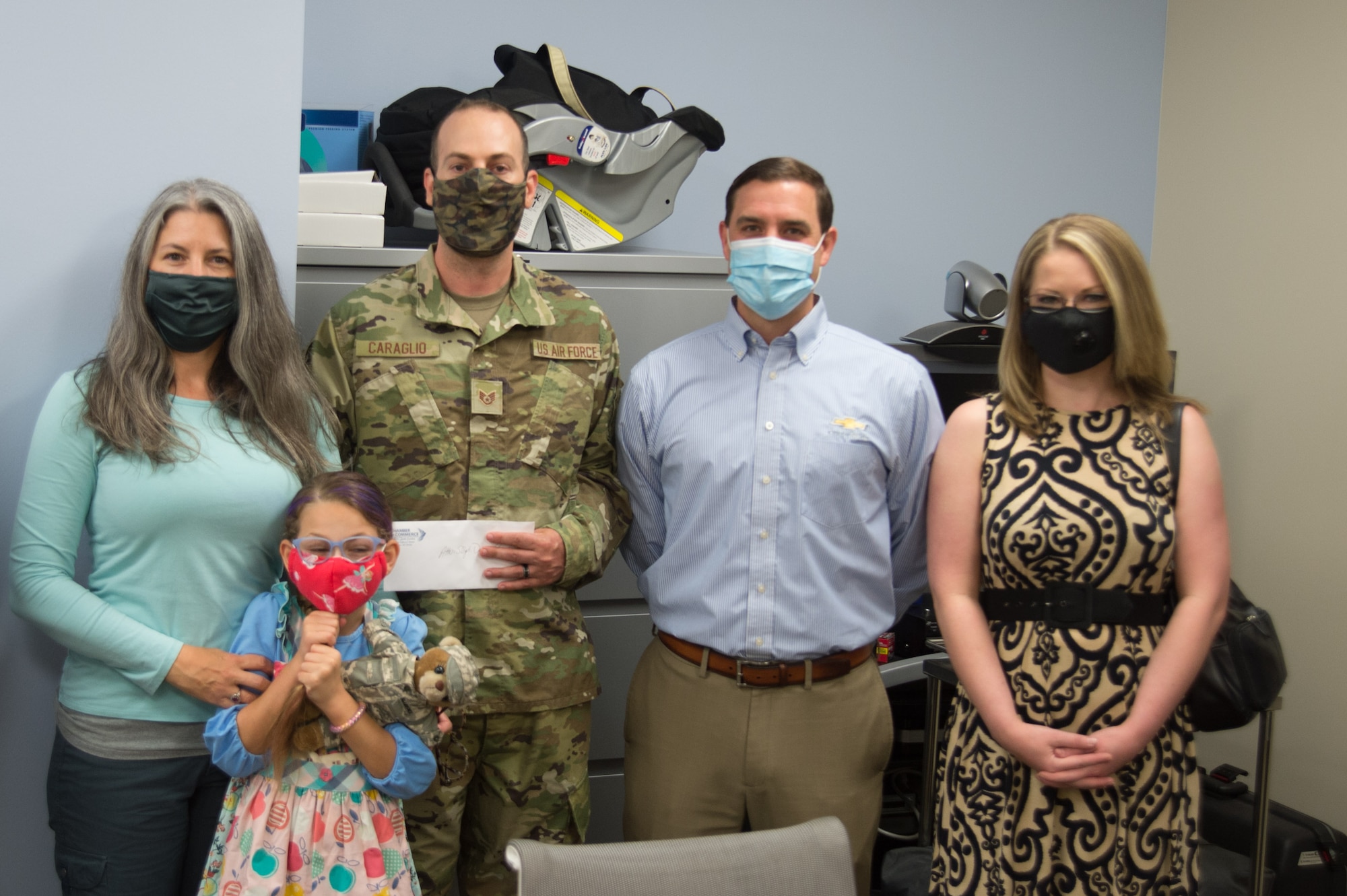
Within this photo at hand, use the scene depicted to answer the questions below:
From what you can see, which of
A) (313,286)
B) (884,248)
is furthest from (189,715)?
(884,248)

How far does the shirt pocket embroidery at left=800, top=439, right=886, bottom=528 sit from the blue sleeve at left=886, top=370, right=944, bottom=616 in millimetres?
85

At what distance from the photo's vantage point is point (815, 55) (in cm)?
343

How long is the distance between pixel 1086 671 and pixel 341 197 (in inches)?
69.5

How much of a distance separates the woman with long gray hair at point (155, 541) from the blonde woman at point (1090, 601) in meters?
1.16

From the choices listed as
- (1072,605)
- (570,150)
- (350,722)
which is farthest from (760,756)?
(570,150)

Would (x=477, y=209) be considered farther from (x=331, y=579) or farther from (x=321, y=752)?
(x=321, y=752)

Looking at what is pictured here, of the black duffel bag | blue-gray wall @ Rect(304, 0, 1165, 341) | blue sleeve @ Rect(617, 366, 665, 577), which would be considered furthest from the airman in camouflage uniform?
blue-gray wall @ Rect(304, 0, 1165, 341)

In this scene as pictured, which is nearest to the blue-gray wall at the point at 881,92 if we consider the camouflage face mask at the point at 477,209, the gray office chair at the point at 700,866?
the camouflage face mask at the point at 477,209

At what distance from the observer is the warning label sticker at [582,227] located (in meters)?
2.67

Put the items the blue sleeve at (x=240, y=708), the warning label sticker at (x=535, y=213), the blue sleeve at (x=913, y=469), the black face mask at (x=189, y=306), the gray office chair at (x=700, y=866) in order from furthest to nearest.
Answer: the warning label sticker at (x=535, y=213) → the blue sleeve at (x=913, y=469) → the black face mask at (x=189, y=306) → the blue sleeve at (x=240, y=708) → the gray office chair at (x=700, y=866)

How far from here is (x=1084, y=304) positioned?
6.06ft

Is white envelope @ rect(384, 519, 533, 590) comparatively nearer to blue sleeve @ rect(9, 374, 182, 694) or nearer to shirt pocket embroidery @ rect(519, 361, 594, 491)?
shirt pocket embroidery @ rect(519, 361, 594, 491)

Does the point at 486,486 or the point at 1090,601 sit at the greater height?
the point at 486,486

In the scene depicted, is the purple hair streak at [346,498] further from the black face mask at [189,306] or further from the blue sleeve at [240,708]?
the black face mask at [189,306]
